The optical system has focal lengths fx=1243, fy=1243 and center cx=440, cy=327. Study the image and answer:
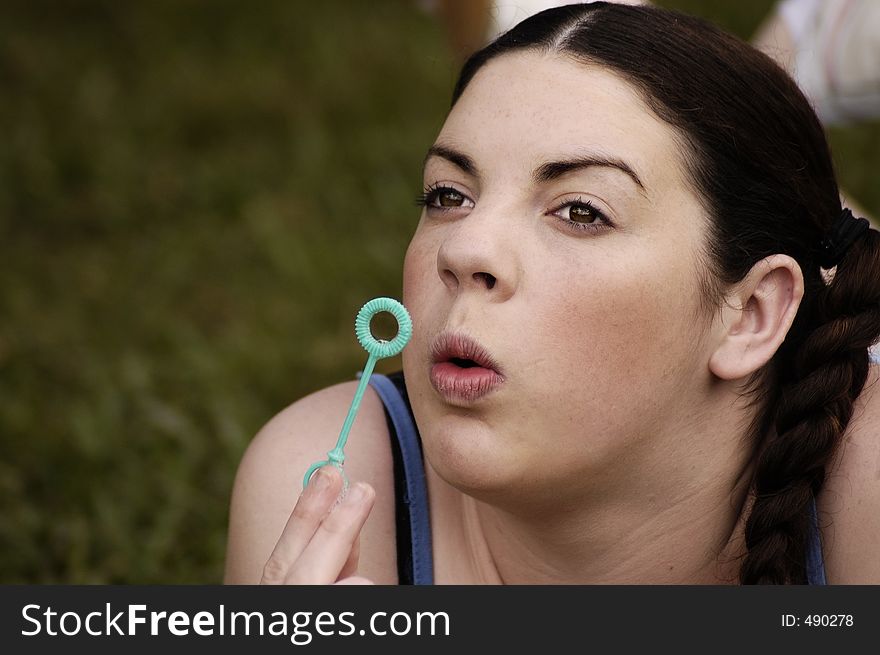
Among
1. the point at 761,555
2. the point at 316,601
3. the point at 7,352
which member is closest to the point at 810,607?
the point at 761,555

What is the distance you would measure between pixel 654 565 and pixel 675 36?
3.33ft

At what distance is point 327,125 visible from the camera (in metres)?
6.77

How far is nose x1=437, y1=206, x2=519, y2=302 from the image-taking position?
2.08 meters

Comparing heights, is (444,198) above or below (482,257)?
above

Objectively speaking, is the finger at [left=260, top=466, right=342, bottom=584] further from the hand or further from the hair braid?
the hair braid

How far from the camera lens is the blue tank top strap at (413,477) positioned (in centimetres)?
253

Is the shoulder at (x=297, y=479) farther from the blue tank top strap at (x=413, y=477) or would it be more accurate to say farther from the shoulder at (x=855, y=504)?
the shoulder at (x=855, y=504)

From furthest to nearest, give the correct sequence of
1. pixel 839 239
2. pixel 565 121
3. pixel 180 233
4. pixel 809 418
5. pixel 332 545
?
pixel 180 233 → pixel 839 239 → pixel 809 418 → pixel 565 121 → pixel 332 545

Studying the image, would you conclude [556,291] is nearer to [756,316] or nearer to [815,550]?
[756,316]

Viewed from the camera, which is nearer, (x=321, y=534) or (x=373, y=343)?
(x=321, y=534)

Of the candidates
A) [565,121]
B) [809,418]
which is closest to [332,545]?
[565,121]

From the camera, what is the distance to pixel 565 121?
2197mm

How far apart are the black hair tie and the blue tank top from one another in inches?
35.5

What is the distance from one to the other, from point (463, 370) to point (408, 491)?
555 millimetres
